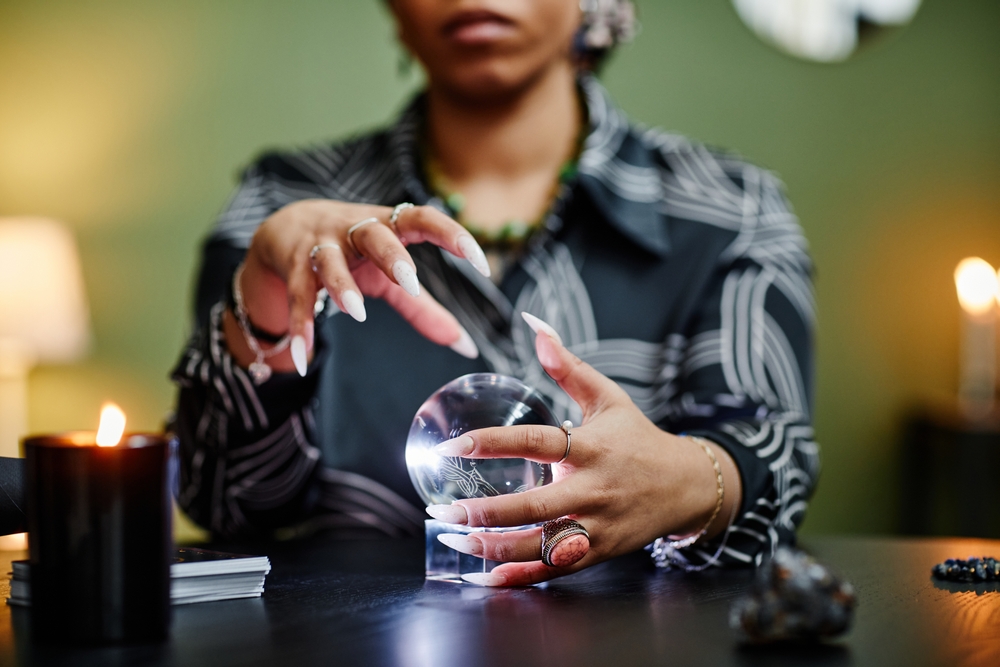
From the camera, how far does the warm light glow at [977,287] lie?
2.72 meters

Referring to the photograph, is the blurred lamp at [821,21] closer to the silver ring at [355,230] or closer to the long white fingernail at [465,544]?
the silver ring at [355,230]

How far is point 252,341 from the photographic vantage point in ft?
3.05

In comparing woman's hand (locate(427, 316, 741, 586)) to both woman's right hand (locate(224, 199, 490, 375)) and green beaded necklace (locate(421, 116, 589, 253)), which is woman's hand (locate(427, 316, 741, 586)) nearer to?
woman's right hand (locate(224, 199, 490, 375))

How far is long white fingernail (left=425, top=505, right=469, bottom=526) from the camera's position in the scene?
0.64 meters

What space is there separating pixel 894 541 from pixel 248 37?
99.6 inches

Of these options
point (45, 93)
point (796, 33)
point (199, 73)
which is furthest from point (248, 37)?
point (796, 33)

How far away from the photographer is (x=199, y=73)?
2922mm

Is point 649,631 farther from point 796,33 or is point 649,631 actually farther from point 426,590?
point 796,33

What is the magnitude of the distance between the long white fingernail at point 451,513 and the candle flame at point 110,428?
22 cm

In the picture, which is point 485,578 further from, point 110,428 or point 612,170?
point 612,170

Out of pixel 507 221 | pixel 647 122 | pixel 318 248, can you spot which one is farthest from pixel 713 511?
pixel 647 122

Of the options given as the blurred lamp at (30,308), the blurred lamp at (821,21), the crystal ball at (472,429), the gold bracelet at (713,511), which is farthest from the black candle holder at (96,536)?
the blurred lamp at (821,21)

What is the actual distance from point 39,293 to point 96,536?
2482mm

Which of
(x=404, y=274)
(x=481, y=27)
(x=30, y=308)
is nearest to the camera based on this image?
(x=404, y=274)
